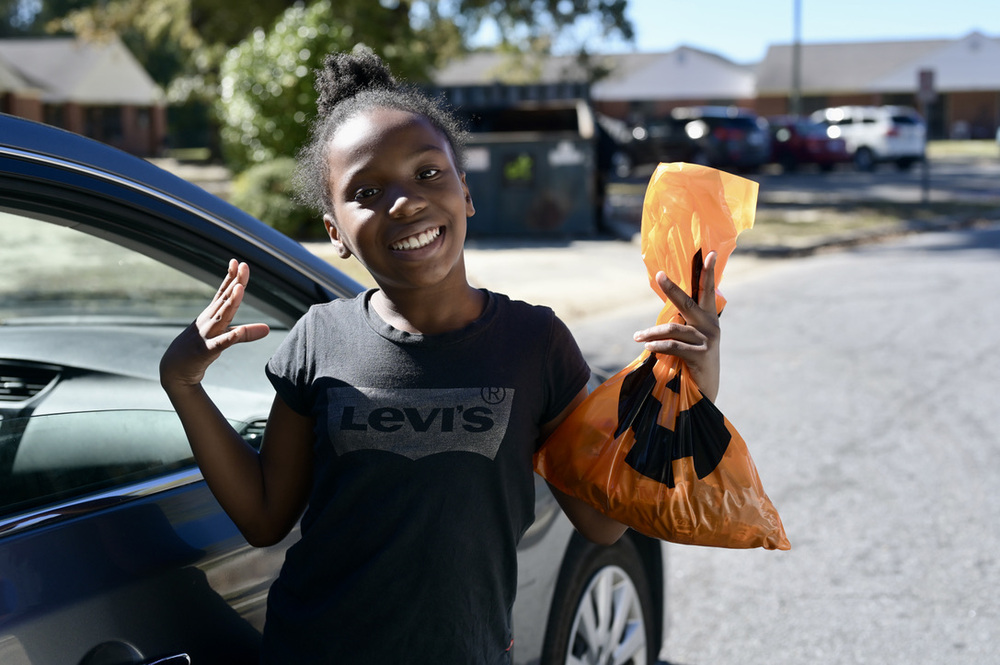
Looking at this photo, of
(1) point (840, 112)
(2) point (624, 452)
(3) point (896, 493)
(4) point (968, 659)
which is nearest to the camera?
(2) point (624, 452)

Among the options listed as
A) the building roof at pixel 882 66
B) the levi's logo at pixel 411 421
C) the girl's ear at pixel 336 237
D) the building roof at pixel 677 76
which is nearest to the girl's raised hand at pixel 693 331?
the levi's logo at pixel 411 421

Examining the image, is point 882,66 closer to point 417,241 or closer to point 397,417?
point 417,241

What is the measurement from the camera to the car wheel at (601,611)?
252 cm

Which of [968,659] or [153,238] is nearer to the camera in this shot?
[153,238]

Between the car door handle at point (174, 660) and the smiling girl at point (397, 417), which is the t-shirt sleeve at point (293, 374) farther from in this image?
the car door handle at point (174, 660)

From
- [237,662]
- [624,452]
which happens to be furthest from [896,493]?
[237,662]

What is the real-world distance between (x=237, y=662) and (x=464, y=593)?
0.47 m

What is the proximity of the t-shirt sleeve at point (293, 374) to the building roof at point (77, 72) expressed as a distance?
140 feet

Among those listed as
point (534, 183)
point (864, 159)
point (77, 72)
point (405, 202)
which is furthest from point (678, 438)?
point (77, 72)

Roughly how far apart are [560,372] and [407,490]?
332 millimetres

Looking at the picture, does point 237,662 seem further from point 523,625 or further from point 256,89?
point 256,89

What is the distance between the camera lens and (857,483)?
4.99 meters

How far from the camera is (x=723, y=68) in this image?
63094mm

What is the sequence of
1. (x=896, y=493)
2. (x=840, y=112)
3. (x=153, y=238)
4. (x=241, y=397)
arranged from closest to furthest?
(x=153, y=238) → (x=241, y=397) → (x=896, y=493) → (x=840, y=112)
